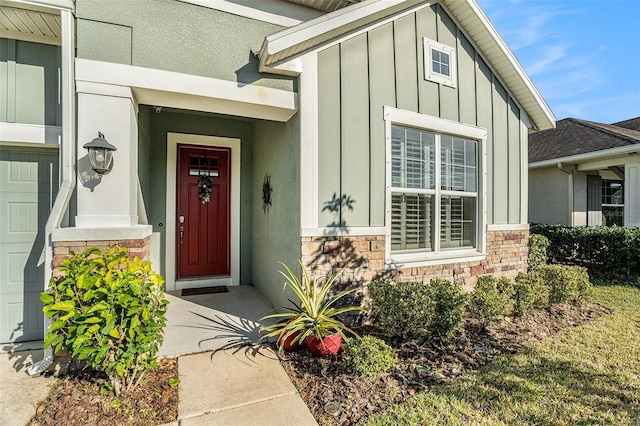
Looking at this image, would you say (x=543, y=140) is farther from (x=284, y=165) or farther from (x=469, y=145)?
(x=284, y=165)

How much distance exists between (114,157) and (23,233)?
1.65 meters

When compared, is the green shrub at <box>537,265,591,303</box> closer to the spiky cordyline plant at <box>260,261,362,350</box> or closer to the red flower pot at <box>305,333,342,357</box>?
the spiky cordyline plant at <box>260,261,362,350</box>

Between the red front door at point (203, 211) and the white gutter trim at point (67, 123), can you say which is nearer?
the white gutter trim at point (67, 123)

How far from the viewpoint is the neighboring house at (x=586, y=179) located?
827 cm

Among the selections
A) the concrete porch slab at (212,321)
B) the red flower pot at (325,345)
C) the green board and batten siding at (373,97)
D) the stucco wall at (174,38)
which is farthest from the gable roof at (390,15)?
the concrete porch slab at (212,321)

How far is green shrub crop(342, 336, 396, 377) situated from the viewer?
2.84 metres

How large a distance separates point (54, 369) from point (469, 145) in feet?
20.5

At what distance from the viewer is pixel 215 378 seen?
2.84 meters

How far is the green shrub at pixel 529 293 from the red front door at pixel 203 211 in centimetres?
487

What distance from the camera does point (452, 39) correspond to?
4914 mm

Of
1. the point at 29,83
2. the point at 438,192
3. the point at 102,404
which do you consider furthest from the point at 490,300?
the point at 29,83

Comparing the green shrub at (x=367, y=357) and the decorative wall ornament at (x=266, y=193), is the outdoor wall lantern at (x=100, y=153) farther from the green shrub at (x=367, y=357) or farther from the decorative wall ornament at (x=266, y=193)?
the green shrub at (x=367, y=357)

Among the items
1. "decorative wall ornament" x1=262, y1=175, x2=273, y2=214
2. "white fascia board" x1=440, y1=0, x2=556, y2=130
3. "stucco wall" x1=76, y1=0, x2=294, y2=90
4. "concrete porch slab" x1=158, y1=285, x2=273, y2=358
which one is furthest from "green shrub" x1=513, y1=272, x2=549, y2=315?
"stucco wall" x1=76, y1=0, x2=294, y2=90

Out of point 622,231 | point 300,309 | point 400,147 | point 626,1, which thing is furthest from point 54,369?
point 626,1
